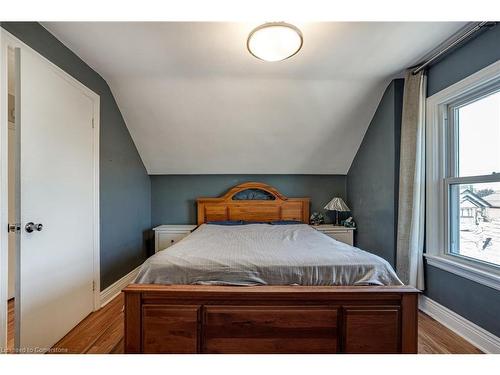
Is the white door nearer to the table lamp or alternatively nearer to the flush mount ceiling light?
the flush mount ceiling light

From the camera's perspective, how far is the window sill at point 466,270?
1.55m

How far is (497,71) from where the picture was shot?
1.52m

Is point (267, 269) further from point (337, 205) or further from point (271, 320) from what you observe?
point (337, 205)

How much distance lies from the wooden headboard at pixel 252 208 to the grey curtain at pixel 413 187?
4.44 feet

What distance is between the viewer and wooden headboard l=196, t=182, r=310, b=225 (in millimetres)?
3346

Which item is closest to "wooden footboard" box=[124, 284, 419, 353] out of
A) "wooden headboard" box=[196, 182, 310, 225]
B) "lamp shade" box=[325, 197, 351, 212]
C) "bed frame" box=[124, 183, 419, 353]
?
"bed frame" box=[124, 183, 419, 353]

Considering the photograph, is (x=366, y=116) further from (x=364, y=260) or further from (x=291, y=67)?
(x=364, y=260)

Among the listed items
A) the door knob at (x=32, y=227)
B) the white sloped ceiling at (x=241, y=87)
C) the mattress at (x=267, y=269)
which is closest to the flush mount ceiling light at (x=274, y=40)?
the white sloped ceiling at (x=241, y=87)

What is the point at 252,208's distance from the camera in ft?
11.0

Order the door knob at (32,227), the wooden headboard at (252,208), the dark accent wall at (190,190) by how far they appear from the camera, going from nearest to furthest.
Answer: the door knob at (32,227) < the wooden headboard at (252,208) < the dark accent wall at (190,190)

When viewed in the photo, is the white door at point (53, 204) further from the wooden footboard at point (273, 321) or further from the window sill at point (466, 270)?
the window sill at point (466, 270)

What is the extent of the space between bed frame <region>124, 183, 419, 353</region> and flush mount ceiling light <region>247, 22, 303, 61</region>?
1.58 m

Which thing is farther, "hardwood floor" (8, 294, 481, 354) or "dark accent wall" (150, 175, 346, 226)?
"dark accent wall" (150, 175, 346, 226)
